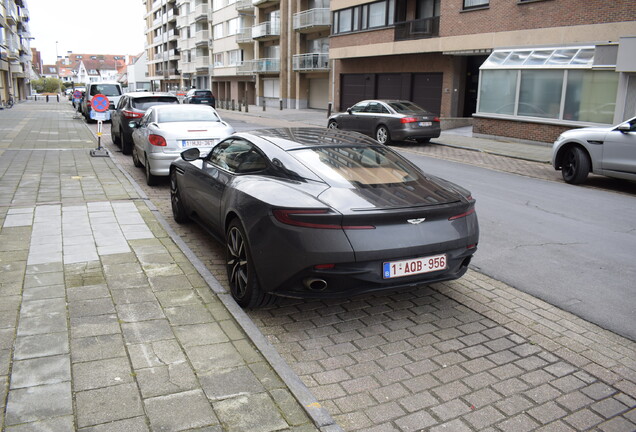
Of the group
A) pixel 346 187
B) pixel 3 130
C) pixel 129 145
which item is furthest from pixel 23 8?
pixel 346 187

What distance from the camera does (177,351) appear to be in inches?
144

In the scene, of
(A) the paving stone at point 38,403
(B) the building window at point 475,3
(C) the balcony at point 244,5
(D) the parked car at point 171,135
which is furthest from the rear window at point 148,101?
(C) the balcony at point 244,5

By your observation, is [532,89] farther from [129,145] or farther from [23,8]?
[23,8]

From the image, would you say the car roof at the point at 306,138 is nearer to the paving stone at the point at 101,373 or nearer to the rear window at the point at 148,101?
the paving stone at the point at 101,373

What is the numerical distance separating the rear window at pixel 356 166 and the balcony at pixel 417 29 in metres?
22.4

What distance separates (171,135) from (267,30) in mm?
41398

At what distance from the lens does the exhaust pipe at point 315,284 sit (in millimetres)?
3889

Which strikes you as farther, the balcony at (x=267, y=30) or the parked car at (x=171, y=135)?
the balcony at (x=267, y=30)

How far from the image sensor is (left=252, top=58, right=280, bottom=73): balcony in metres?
47.2

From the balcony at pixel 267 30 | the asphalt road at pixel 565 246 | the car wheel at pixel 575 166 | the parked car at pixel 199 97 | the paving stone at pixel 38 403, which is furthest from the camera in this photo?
the balcony at pixel 267 30

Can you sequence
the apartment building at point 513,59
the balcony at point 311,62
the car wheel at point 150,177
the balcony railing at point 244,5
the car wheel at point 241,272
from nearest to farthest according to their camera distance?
the car wheel at point 241,272
the car wheel at point 150,177
the apartment building at point 513,59
the balcony at point 311,62
the balcony railing at point 244,5

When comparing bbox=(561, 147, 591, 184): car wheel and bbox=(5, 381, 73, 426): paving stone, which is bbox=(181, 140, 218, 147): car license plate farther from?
bbox=(561, 147, 591, 184): car wheel

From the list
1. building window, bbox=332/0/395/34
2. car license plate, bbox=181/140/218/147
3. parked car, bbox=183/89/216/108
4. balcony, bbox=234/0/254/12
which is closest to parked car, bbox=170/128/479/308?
car license plate, bbox=181/140/218/147

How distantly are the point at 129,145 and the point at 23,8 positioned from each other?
86.1 meters
